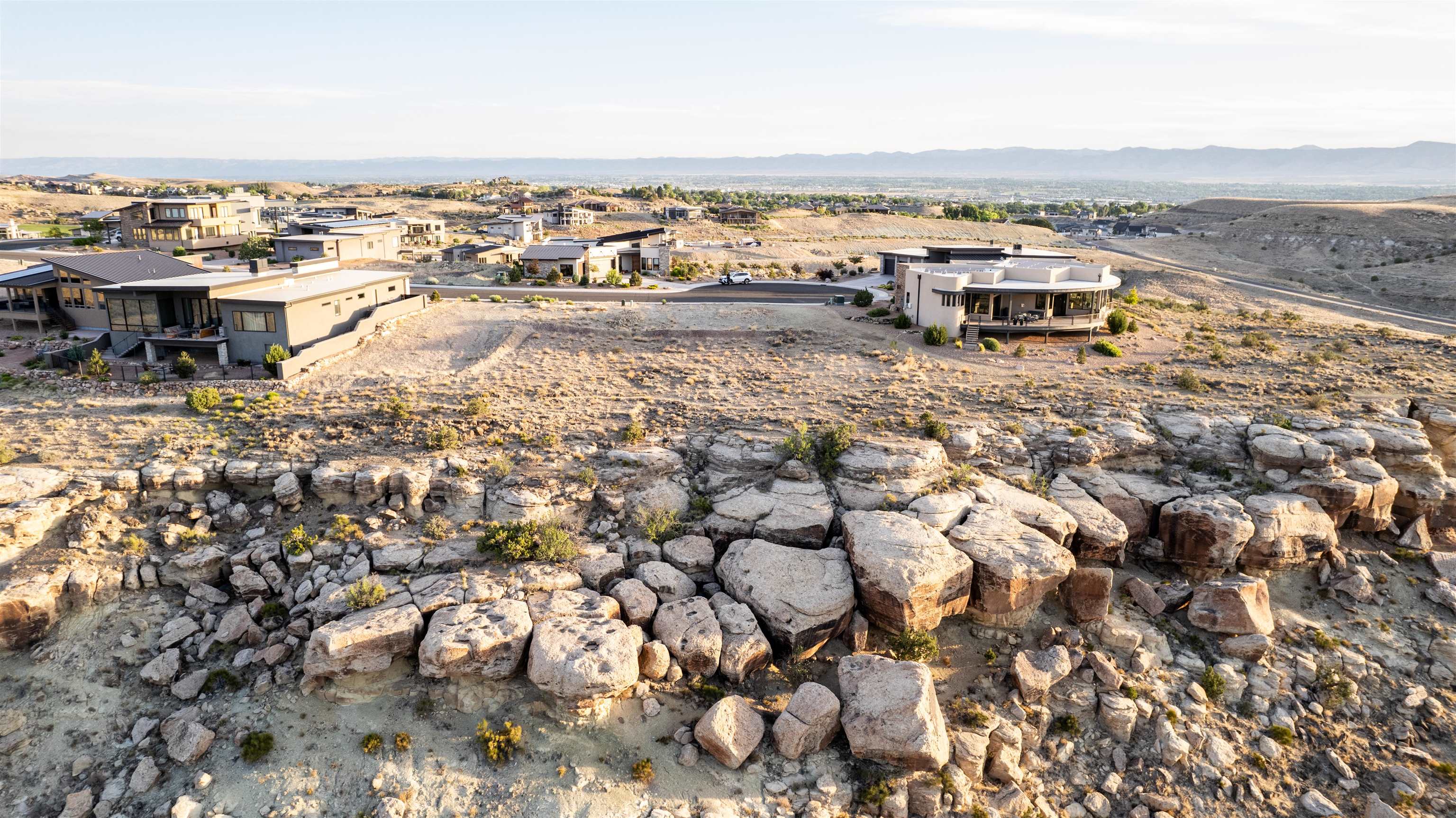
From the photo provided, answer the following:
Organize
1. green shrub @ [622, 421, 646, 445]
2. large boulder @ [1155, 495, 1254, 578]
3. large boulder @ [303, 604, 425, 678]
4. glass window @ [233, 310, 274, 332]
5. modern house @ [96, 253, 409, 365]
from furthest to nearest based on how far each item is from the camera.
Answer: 1. glass window @ [233, 310, 274, 332]
2. modern house @ [96, 253, 409, 365]
3. green shrub @ [622, 421, 646, 445]
4. large boulder @ [1155, 495, 1254, 578]
5. large boulder @ [303, 604, 425, 678]

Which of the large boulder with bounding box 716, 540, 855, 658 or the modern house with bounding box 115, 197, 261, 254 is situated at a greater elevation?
the modern house with bounding box 115, 197, 261, 254

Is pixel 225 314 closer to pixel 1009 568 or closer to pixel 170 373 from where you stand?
pixel 170 373

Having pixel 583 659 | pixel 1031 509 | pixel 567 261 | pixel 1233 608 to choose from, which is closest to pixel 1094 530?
pixel 1031 509

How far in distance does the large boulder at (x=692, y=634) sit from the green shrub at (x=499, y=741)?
14.8 ft

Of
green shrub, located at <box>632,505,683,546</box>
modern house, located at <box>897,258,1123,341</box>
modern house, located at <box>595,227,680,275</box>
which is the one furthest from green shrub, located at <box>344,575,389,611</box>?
modern house, located at <box>595,227,680,275</box>

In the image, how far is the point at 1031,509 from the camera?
26.3 metres

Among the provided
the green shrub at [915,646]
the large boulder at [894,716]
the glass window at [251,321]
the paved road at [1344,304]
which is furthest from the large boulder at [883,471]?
the paved road at [1344,304]

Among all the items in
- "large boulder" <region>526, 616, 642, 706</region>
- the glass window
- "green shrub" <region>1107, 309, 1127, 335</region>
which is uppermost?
the glass window

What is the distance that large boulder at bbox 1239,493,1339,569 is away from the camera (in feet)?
85.8

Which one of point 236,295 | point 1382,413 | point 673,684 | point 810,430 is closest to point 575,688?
A: point 673,684

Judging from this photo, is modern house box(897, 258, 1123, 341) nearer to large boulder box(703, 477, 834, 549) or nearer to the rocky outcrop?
the rocky outcrop

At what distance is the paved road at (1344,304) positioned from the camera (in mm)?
57406

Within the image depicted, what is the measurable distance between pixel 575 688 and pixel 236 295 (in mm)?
28383

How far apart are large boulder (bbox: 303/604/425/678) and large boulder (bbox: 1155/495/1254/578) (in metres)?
23.8
